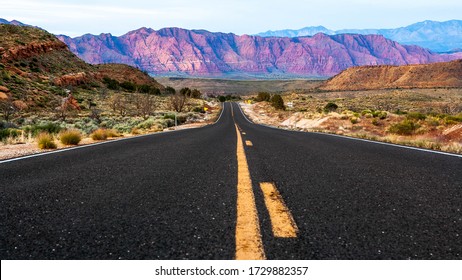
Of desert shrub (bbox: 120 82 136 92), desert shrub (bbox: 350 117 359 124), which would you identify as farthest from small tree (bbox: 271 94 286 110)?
desert shrub (bbox: 350 117 359 124)

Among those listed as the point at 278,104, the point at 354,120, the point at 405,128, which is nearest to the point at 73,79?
the point at 278,104

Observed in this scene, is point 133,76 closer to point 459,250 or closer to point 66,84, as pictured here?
point 66,84

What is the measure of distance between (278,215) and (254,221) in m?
0.28

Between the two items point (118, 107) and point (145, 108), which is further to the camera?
point (118, 107)

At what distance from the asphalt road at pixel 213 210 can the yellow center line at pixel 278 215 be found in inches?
2.4

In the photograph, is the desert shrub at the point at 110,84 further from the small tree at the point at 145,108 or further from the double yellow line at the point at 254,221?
the double yellow line at the point at 254,221

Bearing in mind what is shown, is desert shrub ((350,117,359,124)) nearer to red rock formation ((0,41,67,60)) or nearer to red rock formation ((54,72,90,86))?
red rock formation ((54,72,90,86))

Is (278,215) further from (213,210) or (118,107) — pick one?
(118,107)

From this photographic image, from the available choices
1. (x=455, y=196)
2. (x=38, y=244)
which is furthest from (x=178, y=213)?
(x=455, y=196)

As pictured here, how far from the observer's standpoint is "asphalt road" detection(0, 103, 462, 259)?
2420 millimetres

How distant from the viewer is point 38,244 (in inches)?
98.0

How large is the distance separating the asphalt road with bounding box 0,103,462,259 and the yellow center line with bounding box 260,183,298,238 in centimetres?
6

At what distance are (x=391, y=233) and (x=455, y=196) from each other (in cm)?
172

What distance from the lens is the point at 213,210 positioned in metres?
3.26
